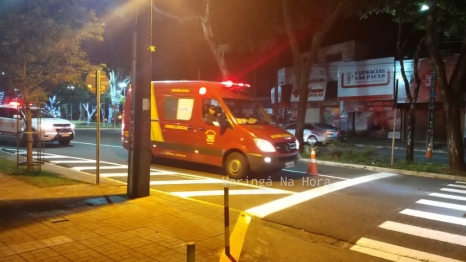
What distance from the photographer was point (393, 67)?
26547 millimetres

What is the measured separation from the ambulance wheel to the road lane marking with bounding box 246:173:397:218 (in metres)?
1.92

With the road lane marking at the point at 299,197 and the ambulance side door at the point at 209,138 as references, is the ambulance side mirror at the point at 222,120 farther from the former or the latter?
the road lane marking at the point at 299,197

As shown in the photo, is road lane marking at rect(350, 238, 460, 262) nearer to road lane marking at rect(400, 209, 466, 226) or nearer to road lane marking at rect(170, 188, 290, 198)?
road lane marking at rect(400, 209, 466, 226)

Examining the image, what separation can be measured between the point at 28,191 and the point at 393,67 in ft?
78.0

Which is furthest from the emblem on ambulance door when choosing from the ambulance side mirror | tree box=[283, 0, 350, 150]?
tree box=[283, 0, 350, 150]

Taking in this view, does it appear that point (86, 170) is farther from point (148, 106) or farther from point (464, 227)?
point (464, 227)

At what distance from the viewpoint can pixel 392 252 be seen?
5859 mm

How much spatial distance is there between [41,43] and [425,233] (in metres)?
9.19

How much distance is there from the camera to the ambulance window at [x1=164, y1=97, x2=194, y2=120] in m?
12.1

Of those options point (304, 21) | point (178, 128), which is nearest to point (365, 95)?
point (304, 21)

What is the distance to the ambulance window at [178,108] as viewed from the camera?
1206 centimetres

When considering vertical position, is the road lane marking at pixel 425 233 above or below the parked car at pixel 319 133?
below

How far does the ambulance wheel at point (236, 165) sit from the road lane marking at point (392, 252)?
4.92m

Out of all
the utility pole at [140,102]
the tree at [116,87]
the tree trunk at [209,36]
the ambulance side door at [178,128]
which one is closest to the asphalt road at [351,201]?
the ambulance side door at [178,128]
